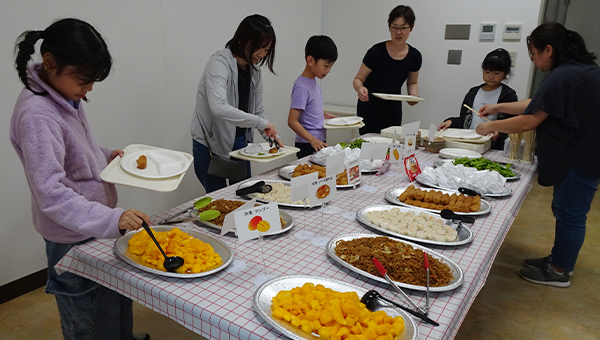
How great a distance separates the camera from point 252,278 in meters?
1.22

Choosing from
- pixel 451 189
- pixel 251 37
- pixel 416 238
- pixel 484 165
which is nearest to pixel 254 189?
pixel 416 238

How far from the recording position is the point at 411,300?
1.11 metres

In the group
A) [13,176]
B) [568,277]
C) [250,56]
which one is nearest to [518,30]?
[568,277]

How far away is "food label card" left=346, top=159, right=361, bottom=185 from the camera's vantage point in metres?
1.90

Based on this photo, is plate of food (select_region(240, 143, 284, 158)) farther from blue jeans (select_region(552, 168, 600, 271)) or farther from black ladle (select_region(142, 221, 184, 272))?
blue jeans (select_region(552, 168, 600, 271))

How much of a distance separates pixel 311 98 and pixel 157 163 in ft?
4.61

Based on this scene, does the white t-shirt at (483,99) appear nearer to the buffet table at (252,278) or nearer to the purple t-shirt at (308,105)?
the purple t-shirt at (308,105)

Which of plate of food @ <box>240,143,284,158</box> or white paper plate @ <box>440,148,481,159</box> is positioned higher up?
plate of food @ <box>240,143,284,158</box>

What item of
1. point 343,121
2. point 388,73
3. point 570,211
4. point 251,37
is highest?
point 251,37

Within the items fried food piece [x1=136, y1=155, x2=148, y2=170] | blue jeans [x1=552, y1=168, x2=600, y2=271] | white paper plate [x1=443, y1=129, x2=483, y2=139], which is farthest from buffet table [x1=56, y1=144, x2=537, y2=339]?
white paper plate [x1=443, y1=129, x2=483, y2=139]

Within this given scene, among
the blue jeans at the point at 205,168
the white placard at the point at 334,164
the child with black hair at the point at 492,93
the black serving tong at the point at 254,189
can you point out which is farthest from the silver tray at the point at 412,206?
the child with black hair at the point at 492,93

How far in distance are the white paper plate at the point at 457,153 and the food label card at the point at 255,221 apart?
1.67 metres

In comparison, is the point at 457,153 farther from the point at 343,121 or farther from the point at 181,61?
the point at 181,61

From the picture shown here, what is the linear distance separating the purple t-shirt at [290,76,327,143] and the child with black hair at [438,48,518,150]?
971 mm
